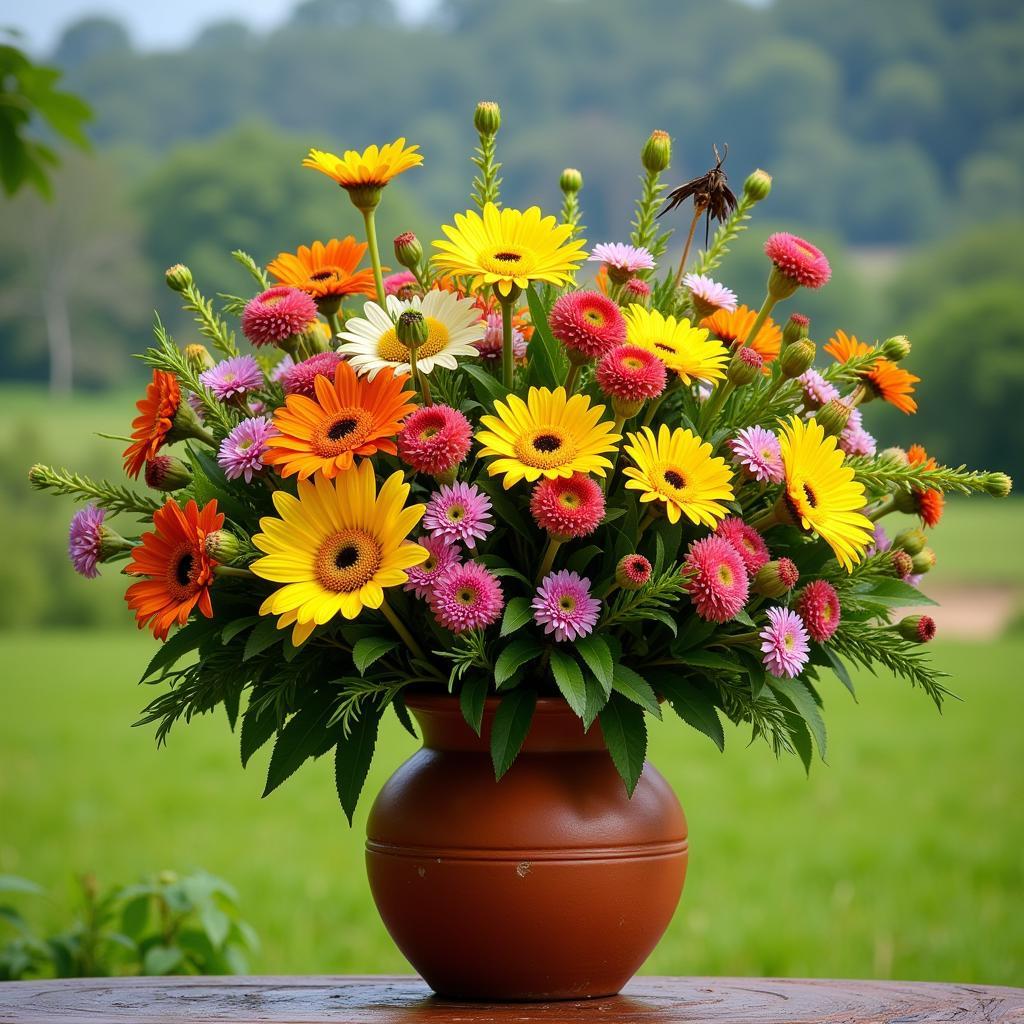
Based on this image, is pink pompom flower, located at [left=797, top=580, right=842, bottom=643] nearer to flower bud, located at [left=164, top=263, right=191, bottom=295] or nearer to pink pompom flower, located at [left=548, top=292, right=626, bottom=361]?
pink pompom flower, located at [left=548, top=292, right=626, bottom=361]

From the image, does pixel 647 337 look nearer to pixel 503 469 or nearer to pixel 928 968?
pixel 503 469

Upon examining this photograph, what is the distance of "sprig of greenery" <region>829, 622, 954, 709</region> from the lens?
0.97 meters

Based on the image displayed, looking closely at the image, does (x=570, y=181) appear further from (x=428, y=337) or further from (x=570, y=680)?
(x=570, y=680)

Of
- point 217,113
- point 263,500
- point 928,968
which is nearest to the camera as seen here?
point 263,500

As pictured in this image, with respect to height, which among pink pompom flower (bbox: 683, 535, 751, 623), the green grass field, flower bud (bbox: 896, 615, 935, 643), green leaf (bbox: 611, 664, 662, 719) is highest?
pink pompom flower (bbox: 683, 535, 751, 623)

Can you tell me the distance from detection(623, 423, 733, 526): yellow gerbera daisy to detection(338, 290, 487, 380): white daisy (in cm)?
14

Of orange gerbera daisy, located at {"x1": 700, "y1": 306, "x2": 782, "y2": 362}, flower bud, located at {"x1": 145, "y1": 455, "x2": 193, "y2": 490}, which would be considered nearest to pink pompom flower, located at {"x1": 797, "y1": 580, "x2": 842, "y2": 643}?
orange gerbera daisy, located at {"x1": 700, "y1": 306, "x2": 782, "y2": 362}

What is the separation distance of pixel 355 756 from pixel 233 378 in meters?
0.29

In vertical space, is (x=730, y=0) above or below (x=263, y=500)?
above

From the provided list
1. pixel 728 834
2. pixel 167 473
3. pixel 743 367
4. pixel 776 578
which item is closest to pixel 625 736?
pixel 776 578

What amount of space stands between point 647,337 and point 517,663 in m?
0.25

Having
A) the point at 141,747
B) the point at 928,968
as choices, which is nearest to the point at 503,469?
the point at 928,968

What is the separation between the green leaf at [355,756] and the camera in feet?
3.05

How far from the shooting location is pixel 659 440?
2.93ft
